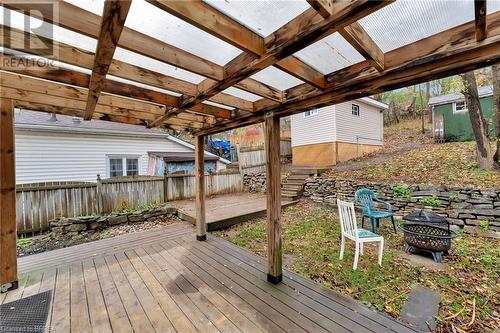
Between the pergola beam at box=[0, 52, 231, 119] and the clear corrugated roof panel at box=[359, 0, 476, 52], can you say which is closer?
the clear corrugated roof panel at box=[359, 0, 476, 52]

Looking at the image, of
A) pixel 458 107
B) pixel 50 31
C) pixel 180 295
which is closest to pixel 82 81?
pixel 50 31

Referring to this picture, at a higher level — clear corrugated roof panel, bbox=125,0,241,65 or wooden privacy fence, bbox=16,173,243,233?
clear corrugated roof panel, bbox=125,0,241,65

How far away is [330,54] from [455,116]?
46.8 feet

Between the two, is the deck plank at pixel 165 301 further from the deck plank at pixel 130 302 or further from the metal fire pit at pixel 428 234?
the metal fire pit at pixel 428 234

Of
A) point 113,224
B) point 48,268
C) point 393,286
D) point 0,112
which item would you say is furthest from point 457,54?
point 113,224

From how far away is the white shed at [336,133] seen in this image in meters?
10.2

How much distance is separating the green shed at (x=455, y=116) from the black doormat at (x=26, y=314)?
1613 cm

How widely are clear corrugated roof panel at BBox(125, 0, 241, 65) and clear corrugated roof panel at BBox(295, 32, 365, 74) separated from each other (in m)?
0.60

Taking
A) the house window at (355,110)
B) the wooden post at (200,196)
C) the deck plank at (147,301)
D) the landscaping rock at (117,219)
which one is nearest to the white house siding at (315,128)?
the house window at (355,110)

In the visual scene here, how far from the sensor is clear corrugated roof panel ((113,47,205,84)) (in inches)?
72.2

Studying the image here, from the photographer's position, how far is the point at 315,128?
35.4 feet

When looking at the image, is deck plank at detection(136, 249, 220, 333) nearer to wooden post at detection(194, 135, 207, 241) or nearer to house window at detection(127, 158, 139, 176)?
wooden post at detection(194, 135, 207, 241)

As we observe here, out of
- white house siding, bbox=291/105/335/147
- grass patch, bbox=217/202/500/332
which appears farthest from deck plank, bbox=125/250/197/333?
white house siding, bbox=291/105/335/147

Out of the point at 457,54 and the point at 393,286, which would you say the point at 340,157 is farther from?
the point at 457,54
